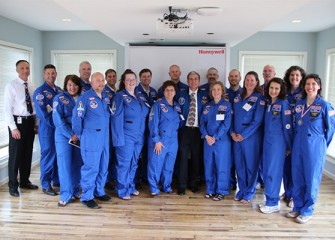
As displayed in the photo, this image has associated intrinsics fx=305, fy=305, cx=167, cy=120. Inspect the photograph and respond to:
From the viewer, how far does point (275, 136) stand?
3.32 metres

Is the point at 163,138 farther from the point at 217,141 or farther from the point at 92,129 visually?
the point at 92,129

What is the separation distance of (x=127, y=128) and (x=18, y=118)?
1.41m

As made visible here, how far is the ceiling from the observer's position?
273 centimetres

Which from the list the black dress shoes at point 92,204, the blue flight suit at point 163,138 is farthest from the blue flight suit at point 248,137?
the black dress shoes at point 92,204

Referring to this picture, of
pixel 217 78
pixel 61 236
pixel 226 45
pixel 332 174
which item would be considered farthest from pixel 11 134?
pixel 332 174

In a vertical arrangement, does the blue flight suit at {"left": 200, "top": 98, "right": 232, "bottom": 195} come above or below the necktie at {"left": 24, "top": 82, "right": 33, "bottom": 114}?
below

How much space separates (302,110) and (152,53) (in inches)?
96.2

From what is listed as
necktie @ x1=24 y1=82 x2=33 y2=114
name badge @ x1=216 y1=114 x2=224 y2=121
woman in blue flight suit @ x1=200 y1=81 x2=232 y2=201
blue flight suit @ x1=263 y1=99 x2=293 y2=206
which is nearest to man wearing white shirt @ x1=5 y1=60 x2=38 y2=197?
necktie @ x1=24 y1=82 x2=33 y2=114

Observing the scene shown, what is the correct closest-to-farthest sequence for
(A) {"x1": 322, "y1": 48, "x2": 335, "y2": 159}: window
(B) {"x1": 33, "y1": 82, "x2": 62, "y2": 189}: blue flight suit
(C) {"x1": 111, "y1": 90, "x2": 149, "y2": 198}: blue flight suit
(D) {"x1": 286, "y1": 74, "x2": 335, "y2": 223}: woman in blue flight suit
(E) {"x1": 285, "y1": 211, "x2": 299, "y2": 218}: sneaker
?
(D) {"x1": 286, "y1": 74, "x2": 335, "y2": 223}: woman in blue flight suit → (E) {"x1": 285, "y1": 211, "x2": 299, "y2": 218}: sneaker → (C) {"x1": 111, "y1": 90, "x2": 149, "y2": 198}: blue flight suit → (B) {"x1": 33, "y1": 82, "x2": 62, "y2": 189}: blue flight suit → (A) {"x1": 322, "y1": 48, "x2": 335, "y2": 159}: window

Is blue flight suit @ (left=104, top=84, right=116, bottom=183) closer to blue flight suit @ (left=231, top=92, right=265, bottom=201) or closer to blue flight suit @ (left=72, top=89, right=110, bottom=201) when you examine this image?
blue flight suit @ (left=72, top=89, right=110, bottom=201)

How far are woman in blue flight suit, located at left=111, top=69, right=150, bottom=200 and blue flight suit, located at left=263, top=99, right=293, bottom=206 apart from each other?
1480 millimetres

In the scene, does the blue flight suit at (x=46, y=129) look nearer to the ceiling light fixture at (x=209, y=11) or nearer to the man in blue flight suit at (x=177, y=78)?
the man in blue flight suit at (x=177, y=78)

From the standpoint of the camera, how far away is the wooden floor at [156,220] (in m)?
2.94

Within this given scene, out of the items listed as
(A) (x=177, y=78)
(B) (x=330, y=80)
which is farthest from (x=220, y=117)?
(B) (x=330, y=80)
